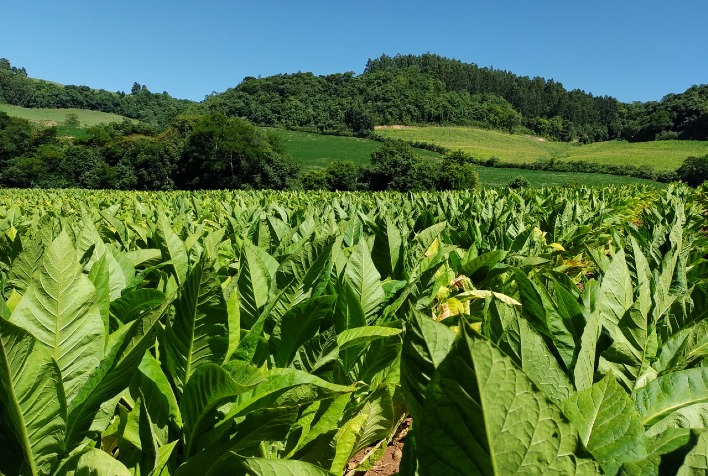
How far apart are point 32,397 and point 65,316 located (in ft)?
0.55

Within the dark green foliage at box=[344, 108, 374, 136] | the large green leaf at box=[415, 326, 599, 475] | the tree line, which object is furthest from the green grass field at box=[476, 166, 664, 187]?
the large green leaf at box=[415, 326, 599, 475]

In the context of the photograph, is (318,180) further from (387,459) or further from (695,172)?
(387,459)

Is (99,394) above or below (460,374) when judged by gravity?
below

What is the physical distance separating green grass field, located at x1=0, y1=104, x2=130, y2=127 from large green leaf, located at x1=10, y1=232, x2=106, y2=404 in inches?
4778

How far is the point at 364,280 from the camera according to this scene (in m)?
1.69

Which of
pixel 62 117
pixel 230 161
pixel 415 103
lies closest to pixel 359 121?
pixel 415 103

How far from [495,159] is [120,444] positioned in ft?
296

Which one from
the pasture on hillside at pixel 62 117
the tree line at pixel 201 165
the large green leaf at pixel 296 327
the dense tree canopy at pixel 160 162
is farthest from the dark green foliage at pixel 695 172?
the pasture on hillside at pixel 62 117

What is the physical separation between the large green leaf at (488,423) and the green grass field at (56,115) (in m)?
Answer: 122

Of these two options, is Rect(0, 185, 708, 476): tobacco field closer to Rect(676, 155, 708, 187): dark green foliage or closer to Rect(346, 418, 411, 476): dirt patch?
Rect(346, 418, 411, 476): dirt patch

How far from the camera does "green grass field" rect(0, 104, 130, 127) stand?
104 m

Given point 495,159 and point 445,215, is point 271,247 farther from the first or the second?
point 495,159

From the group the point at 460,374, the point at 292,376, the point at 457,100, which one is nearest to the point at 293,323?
the point at 292,376

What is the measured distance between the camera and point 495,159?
85.9 m
